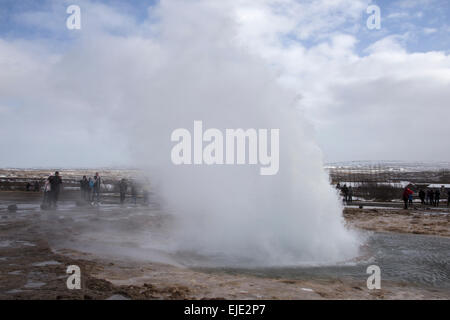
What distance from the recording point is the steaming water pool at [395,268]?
7.23m

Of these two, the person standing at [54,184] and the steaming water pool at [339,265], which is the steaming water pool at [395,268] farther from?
the person standing at [54,184]

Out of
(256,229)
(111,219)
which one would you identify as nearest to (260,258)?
(256,229)

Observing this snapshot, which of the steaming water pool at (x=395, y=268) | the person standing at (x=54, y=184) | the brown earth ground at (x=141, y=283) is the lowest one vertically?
the steaming water pool at (x=395, y=268)

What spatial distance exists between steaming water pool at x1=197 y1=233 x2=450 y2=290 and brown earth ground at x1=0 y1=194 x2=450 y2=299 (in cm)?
50

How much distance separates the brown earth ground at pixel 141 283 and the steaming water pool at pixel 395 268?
499mm

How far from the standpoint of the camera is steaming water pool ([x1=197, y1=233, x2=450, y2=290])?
23.7 feet

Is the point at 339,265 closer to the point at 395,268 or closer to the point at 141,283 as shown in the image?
the point at 395,268

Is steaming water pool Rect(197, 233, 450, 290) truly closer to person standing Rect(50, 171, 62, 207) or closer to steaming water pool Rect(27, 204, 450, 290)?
steaming water pool Rect(27, 204, 450, 290)

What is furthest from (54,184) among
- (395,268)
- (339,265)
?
(395,268)

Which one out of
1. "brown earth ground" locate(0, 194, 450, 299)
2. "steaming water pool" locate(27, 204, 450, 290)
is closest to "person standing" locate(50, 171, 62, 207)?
"steaming water pool" locate(27, 204, 450, 290)

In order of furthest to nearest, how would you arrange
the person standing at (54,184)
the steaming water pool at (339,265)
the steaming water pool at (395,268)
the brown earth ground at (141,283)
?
the person standing at (54,184) < the steaming water pool at (339,265) < the steaming water pool at (395,268) < the brown earth ground at (141,283)

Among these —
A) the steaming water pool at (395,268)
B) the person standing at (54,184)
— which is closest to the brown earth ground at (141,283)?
the steaming water pool at (395,268)
